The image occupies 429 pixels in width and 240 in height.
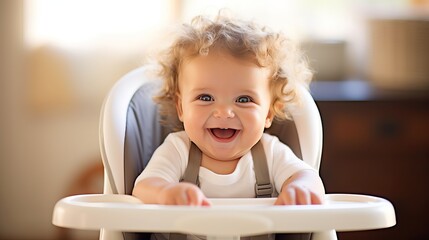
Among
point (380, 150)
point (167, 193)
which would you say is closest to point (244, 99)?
point (167, 193)

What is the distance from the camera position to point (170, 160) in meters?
1.39

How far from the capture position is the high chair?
3.31 ft

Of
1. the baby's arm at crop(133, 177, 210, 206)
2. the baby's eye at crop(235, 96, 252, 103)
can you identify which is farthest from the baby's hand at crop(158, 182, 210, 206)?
the baby's eye at crop(235, 96, 252, 103)

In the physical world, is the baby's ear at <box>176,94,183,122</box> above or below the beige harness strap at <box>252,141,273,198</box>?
above

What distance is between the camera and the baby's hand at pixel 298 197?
1182mm

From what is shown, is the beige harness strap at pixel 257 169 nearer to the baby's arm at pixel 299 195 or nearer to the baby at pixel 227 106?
the baby at pixel 227 106

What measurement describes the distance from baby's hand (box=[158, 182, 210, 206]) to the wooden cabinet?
149cm

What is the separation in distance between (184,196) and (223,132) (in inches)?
10.6

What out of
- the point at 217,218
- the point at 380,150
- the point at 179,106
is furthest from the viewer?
the point at 380,150

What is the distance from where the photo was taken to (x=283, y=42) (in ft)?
4.76

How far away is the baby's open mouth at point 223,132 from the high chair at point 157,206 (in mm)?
165

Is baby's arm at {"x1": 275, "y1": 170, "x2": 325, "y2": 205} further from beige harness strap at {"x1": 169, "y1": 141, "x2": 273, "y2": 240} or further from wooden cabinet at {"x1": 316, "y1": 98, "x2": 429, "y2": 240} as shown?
wooden cabinet at {"x1": 316, "y1": 98, "x2": 429, "y2": 240}

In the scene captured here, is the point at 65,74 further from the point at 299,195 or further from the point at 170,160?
the point at 299,195

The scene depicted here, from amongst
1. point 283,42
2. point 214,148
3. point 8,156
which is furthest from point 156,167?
point 8,156
